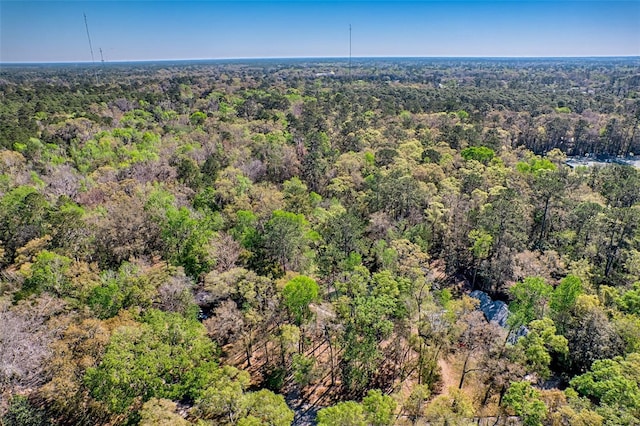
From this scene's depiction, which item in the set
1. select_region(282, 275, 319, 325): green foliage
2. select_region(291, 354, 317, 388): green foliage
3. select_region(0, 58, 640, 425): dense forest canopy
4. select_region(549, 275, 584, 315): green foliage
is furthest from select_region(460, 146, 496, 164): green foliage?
select_region(291, 354, 317, 388): green foliage

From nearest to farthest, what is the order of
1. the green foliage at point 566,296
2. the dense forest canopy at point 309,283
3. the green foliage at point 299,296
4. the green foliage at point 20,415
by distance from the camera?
the green foliage at point 20,415
the dense forest canopy at point 309,283
the green foliage at point 299,296
the green foliage at point 566,296

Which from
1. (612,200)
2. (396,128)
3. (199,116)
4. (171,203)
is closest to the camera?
(171,203)

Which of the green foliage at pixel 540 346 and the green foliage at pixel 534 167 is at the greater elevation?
the green foliage at pixel 534 167

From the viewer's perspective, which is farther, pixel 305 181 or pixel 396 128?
pixel 396 128

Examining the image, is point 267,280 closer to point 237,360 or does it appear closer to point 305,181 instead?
point 237,360

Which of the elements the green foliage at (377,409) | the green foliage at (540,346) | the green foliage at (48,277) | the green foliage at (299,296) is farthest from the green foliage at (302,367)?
the green foliage at (48,277)

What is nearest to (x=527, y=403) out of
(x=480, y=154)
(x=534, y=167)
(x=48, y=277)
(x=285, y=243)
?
(x=285, y=243)

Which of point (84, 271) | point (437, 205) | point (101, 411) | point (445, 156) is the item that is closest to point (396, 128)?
point (445, 156)

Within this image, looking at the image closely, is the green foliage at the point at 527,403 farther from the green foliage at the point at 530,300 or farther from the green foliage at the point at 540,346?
the green foliage at the point at 530,300

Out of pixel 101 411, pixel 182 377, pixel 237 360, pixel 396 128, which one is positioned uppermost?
pixel 396 128
